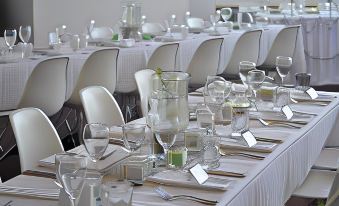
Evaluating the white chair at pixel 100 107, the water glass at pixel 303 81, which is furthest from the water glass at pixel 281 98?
the white chair at pixel 100 107

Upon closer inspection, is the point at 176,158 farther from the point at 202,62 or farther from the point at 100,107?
the point at 202,62

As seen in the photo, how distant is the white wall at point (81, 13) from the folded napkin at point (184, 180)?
6975mm

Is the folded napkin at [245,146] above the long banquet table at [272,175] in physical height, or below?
above

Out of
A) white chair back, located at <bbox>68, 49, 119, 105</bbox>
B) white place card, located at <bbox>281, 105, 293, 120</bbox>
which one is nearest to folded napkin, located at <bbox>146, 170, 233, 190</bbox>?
white place card, located at <bbox>281, 105, 293, 120</bbox>

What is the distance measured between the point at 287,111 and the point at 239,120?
1.74 ft

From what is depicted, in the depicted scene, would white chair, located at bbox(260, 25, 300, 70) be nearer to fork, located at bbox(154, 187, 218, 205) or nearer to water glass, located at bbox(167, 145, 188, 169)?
water glass, located at bbox(167, 145, 188, 169)

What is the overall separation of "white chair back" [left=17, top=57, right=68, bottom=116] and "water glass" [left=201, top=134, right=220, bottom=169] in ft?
7.52

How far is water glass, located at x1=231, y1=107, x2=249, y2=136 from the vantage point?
107 inches

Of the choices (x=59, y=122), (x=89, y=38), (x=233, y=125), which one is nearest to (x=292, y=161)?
(x=233, y=125)

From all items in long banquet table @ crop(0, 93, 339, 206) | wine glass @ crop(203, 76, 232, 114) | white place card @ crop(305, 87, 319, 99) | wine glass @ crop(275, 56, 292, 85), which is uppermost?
wine glass @ crop(275, 56, 292, 85)

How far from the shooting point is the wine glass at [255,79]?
3322 millimetres

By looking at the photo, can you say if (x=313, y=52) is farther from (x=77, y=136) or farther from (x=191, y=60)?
(x=77, y=136)

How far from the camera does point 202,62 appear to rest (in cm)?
595

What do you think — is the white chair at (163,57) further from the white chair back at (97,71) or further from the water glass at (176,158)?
the water glass at (176,158)
